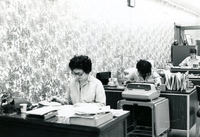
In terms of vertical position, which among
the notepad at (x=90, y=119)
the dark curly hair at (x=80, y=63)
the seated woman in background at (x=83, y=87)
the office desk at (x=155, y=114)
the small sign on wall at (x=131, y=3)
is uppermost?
the small sign on wall at (x=131, y=3)

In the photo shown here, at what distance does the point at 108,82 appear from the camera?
5.24 m

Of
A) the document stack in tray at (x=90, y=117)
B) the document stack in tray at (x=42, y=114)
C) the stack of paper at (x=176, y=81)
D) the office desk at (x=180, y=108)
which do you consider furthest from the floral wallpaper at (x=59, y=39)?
the office desk at (x=180, y=108)

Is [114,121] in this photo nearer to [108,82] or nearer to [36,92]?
[36,92]

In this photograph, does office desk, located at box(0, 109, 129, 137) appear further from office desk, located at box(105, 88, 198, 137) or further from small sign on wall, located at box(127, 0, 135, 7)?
small sign on wall, located at box(127, 0, 135, 7)

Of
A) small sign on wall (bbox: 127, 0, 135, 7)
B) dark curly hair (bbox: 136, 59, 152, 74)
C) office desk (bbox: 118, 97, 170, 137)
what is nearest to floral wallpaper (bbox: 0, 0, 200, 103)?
small sign on wall (bbox: 127, 0, 135, 7)

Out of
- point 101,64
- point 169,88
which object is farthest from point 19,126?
point 101,64

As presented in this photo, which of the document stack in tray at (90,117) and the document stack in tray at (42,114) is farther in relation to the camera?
the document stack in tray at (42,114)

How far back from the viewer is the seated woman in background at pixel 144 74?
15.5 ft

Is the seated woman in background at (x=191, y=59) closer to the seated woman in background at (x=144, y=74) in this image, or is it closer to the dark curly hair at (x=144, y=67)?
the seated woman in background at (x=144, y=74)

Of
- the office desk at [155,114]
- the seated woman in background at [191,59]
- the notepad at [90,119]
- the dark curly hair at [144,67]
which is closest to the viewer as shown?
the notepad at [90,119]

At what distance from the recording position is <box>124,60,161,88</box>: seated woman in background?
471 centimetres

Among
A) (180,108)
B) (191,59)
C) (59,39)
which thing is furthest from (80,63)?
(191,59)

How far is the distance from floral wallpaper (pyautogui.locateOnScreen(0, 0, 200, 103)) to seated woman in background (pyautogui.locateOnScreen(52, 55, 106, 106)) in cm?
53

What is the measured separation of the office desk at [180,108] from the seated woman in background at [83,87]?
135 centimetres
